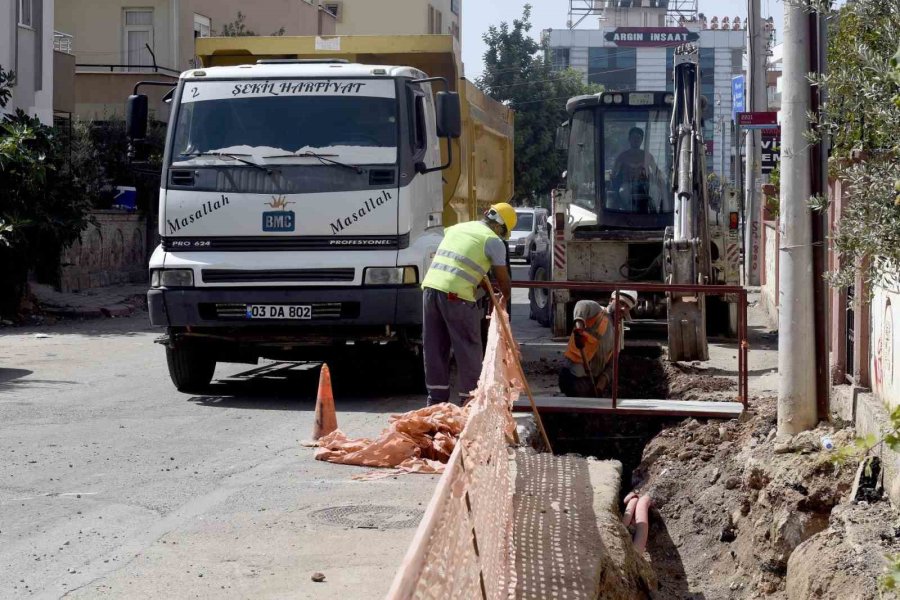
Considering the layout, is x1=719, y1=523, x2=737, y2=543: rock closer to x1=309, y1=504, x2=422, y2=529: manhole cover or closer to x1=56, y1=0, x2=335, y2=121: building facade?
x1=309, y1=504, x2=422, y2=529: manhole cover

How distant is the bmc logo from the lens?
10.6 meters

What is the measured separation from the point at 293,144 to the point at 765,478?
214 inches

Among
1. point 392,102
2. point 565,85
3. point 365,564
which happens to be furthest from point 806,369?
point 565,85

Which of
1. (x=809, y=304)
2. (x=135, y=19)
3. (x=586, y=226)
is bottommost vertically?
(x=809, y=304)

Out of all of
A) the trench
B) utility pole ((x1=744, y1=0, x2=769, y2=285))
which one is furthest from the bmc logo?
utility pole ((x1=744, y1=0, x2=769, y2=285))

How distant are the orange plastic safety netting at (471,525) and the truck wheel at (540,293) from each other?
37.2 feet

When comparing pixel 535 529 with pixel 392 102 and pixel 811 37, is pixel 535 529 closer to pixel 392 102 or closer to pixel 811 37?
pixel 811 37

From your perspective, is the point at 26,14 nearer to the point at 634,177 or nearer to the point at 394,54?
the point at 634,177

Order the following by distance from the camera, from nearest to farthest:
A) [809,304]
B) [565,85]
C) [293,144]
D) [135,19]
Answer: [809,304] < [293,144] < [135,19] < [565,85]

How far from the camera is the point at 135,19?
32031 mm

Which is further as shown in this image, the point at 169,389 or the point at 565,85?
the point at 565,85

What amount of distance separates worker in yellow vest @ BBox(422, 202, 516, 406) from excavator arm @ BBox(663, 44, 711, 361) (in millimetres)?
3556

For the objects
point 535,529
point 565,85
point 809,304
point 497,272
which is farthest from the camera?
point 565,85

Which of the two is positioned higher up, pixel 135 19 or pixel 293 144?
pixel 135 19
